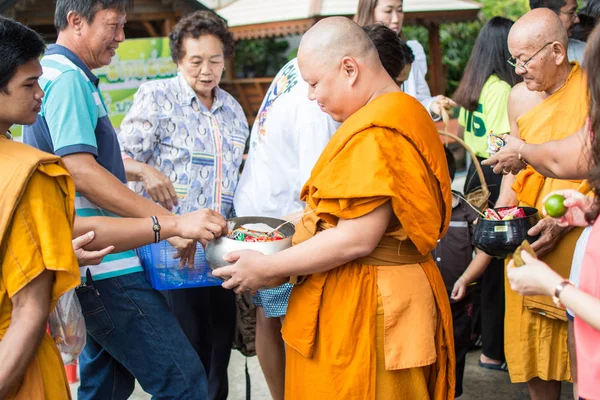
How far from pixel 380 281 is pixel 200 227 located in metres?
0.73

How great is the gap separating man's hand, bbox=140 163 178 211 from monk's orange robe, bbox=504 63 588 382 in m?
1.60

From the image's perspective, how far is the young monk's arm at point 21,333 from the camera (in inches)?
76.1

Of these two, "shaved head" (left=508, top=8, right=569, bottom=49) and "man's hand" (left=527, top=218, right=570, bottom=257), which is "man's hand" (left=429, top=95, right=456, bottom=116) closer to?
"shaved head" (left=508, top=8, right=569, bottom=49)

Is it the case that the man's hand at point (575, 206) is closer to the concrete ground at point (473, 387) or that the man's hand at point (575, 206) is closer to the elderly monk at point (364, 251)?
the elderly monk at point (364, 251)

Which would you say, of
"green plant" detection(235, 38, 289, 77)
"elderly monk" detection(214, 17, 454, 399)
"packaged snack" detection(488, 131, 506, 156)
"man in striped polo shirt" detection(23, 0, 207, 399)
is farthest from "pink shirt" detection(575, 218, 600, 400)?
"green plant" detection(235, 38, 289, 77)

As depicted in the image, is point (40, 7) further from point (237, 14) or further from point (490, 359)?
point (490, 359)

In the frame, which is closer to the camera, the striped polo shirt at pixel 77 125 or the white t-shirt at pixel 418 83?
the striped polo shirt at pixel 77 125

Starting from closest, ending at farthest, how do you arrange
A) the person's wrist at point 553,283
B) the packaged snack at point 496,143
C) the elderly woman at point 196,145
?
the person's wrist at point 553,283
the packaged snack at point 496,143
the elderly woman at point 196,145

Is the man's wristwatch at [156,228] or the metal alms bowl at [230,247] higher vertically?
the man's wristwatch at [156,228]

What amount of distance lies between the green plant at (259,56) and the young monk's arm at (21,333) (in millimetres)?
11609

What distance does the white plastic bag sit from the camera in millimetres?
2559

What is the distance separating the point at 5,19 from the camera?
6.73 feet

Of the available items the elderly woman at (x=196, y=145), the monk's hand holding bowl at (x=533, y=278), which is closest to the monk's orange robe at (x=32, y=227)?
the monk's hand holding bowl at (x=533, y=278)

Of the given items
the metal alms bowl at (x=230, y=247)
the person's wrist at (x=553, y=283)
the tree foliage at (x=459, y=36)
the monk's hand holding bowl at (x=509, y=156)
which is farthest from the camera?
the tree foliage at (x=459, y=36)
